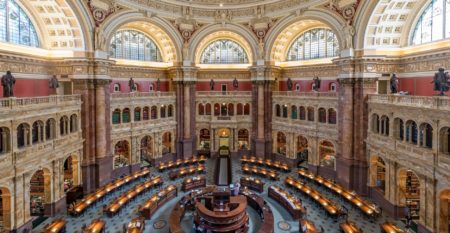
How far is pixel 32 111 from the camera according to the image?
19594 millimetres

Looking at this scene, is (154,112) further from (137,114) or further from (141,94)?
(141,94)

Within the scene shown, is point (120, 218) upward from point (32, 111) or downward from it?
downward

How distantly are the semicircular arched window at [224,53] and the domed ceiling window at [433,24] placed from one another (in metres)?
20.8

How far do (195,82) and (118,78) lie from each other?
982cm

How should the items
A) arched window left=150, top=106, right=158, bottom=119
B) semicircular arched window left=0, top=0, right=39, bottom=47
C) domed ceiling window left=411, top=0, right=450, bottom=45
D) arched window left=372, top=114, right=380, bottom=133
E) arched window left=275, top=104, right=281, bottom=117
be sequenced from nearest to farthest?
domed ceiling window left=411, top=0, right=450, bottom=45 → semicircular arched window left=0, top=0, right=39, bottom=47 → arched window left=372, top=114, right=380, bottom=133 → arched window left=150, top=106, right=158, bottom=119 → arched window left=275, top=104, right=281, bottom=117

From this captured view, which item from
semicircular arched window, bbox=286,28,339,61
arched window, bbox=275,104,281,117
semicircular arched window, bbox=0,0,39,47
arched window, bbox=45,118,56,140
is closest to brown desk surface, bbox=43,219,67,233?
arched window, bbox=45,118,56,140

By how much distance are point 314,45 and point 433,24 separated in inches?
508

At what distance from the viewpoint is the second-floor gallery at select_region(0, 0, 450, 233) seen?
1920 cm

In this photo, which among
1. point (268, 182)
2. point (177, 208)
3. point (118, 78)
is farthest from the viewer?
point (118, 78)

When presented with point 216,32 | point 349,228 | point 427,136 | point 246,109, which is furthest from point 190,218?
point 216,32

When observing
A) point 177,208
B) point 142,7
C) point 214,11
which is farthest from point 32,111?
point 214,11

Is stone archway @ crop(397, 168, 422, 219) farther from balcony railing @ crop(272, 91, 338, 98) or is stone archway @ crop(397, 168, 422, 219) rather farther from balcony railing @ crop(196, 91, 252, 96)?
balcony railing @ crop(196, 91, 252, 96)

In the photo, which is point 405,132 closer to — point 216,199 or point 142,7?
point 216,199

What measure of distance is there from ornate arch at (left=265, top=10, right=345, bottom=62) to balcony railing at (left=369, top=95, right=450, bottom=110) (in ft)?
32.3
